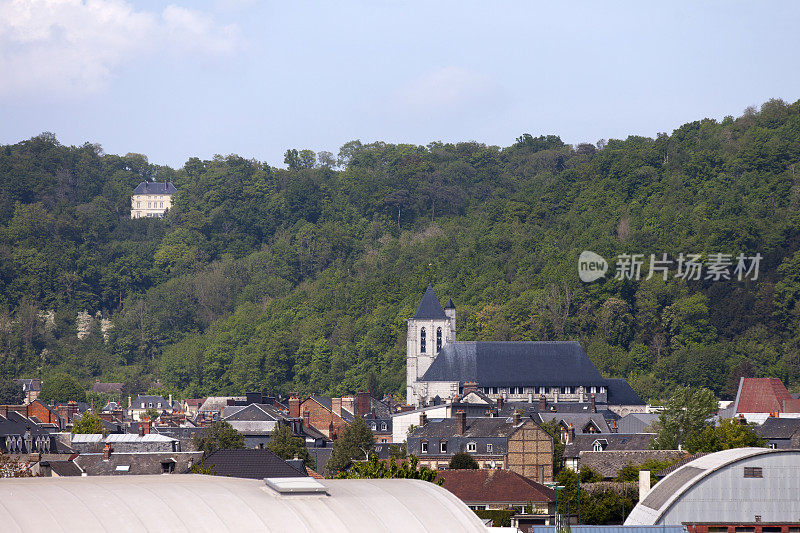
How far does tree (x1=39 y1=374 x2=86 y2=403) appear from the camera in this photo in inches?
4958

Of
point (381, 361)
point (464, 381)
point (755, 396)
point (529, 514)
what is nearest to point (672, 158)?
point (381, 361)

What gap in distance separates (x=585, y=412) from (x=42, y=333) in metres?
93.4

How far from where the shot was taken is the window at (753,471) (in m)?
41.7

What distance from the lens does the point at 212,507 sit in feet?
71.7

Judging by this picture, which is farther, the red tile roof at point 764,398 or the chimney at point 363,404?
the chimney at point 363,404

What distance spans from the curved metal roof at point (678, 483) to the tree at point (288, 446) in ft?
84.8

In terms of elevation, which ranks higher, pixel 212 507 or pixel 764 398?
pixel 212 507

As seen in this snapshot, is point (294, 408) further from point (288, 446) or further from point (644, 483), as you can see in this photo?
point (644, 483)

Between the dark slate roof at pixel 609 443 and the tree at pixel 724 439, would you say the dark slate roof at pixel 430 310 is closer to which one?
the dark slate roof at pixel 609 443

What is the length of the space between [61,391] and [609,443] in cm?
6884

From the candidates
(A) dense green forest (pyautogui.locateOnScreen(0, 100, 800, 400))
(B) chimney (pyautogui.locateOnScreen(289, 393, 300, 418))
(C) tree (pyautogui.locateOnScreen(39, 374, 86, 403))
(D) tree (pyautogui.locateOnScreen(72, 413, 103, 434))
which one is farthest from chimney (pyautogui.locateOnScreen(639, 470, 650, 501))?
(C) tree (pyautogui.locateOnScreen(39, 374, 86, 403))

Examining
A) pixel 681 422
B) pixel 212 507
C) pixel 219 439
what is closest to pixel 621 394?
pixel 681 422

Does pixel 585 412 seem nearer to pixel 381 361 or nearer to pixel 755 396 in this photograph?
pixel 755 396

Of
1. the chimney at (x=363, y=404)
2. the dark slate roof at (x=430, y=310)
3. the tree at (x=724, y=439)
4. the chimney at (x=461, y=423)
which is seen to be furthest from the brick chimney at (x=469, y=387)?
the tree at (x=724, y=439)
